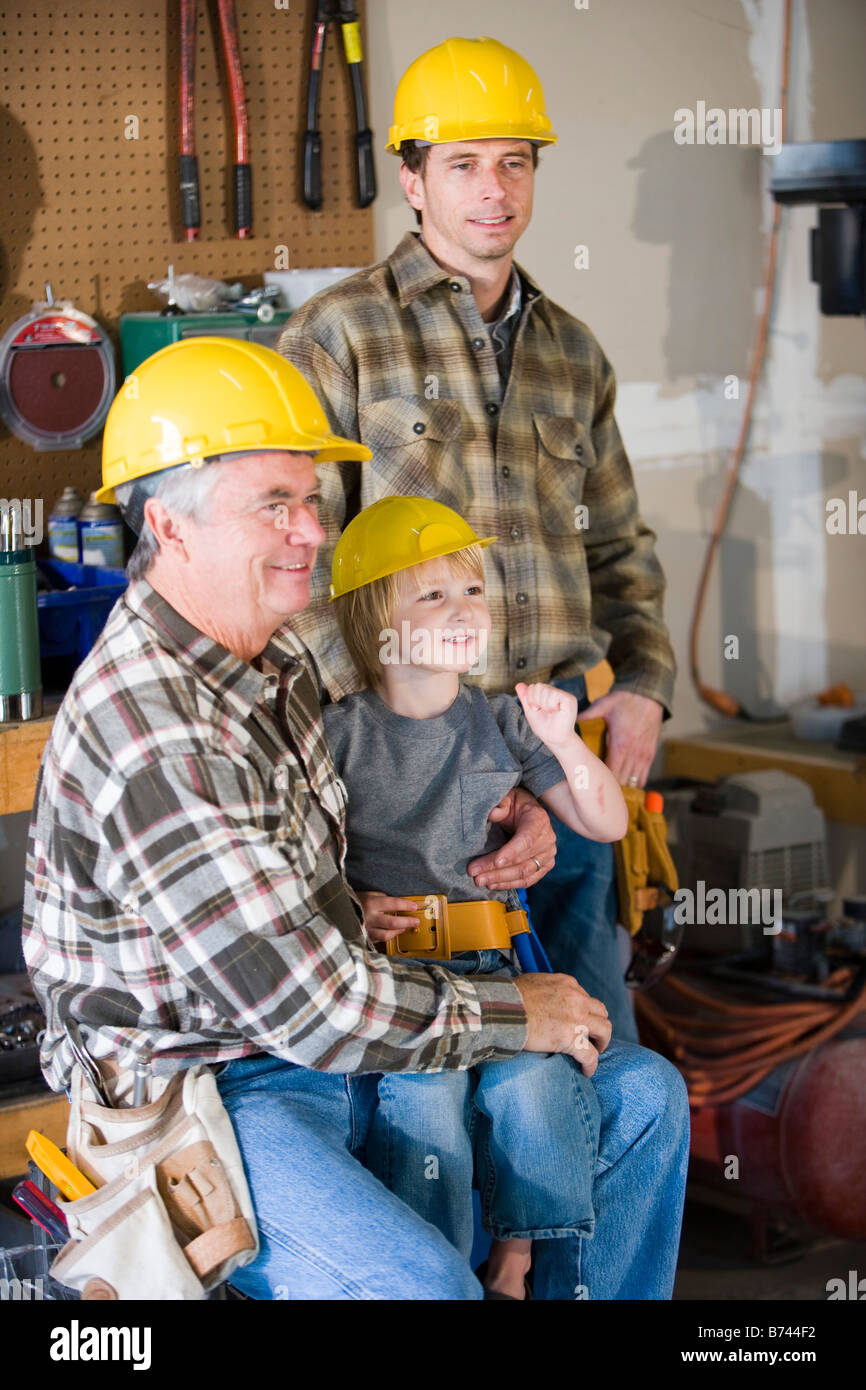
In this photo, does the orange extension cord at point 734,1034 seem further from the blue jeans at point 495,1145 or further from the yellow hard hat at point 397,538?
the yellow hard hat at point 397,538

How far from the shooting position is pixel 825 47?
4023mm

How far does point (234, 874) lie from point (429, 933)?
44 cm

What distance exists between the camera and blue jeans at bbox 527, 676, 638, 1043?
2.45m

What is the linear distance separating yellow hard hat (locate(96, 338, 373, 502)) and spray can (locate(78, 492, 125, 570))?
1071mm

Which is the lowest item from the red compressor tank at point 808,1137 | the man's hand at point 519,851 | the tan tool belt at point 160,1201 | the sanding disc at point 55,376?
the red compressor tank at point 808,1137

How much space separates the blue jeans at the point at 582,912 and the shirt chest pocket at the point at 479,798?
0.47 metres

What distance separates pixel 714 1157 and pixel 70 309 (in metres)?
2.15

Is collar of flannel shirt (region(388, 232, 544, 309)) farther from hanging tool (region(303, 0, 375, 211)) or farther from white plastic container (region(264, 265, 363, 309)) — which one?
hanging tool (region(303, 0, 375, 211))

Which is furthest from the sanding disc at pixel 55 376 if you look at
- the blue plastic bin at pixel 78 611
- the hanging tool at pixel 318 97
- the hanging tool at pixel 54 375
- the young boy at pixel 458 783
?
the young boy at pixel 458 783

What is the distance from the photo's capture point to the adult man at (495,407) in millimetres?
2229
